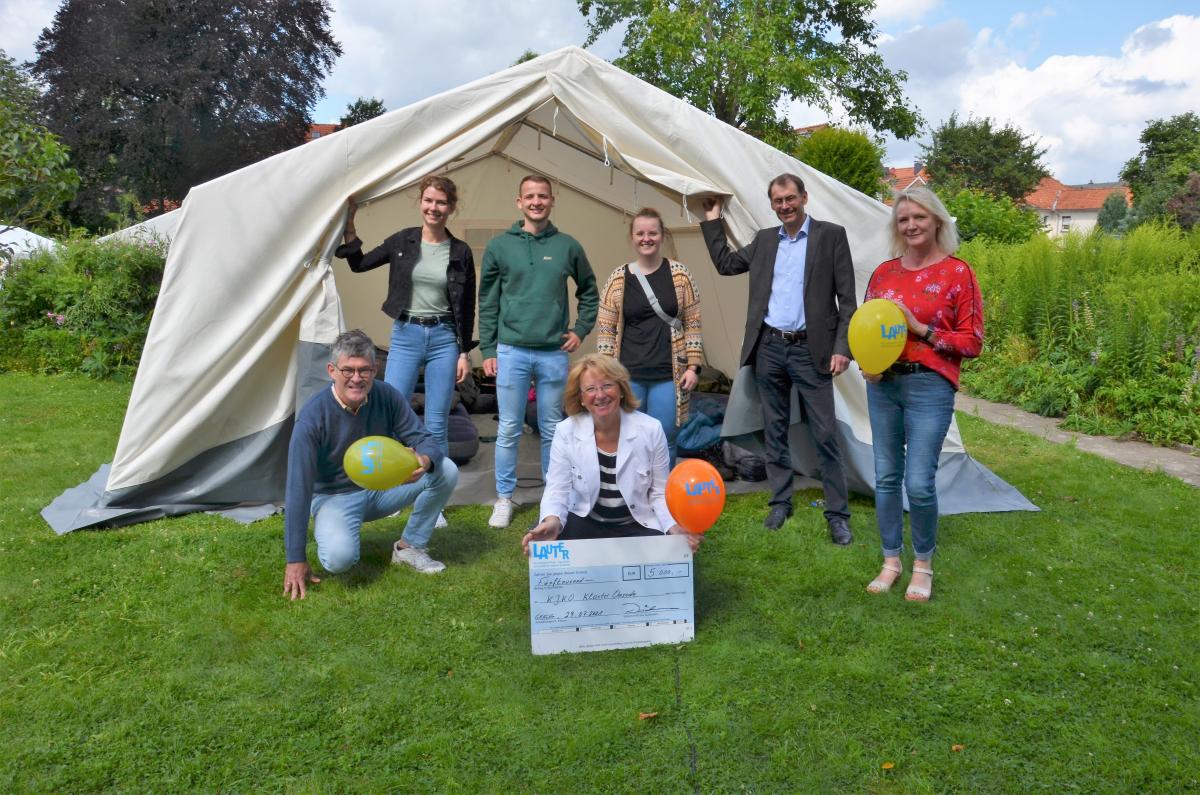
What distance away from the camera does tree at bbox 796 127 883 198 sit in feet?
43.6

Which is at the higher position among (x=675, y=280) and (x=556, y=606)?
(x=675, y=280)

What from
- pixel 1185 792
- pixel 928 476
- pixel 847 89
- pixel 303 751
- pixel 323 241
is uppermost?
pixel 847 89

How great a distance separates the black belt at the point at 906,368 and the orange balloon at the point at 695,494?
0.82 meters

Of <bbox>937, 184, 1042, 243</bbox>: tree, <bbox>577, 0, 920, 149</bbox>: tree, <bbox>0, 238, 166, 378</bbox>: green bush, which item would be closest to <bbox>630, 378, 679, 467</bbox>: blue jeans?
<bbox>0, 238, 166, 378</bbox>: green bush

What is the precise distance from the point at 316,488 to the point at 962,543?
2762mm

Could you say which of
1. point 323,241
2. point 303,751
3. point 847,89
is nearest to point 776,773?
point 303,751

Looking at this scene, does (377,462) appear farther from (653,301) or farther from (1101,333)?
(1101,333)

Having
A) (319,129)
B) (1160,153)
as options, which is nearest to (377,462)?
(319,129)

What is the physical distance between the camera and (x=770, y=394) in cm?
381

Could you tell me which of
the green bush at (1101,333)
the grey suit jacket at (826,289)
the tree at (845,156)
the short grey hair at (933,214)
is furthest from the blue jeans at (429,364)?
the tree at (845,156)

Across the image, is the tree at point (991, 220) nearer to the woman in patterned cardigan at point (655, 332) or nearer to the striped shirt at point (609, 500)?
the woman in patterned cardigan at point (655, 332)

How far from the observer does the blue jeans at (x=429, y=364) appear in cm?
389

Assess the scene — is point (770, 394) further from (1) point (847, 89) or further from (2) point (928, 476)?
(1) point (847, 89)

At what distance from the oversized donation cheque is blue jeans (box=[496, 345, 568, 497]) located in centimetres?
123
